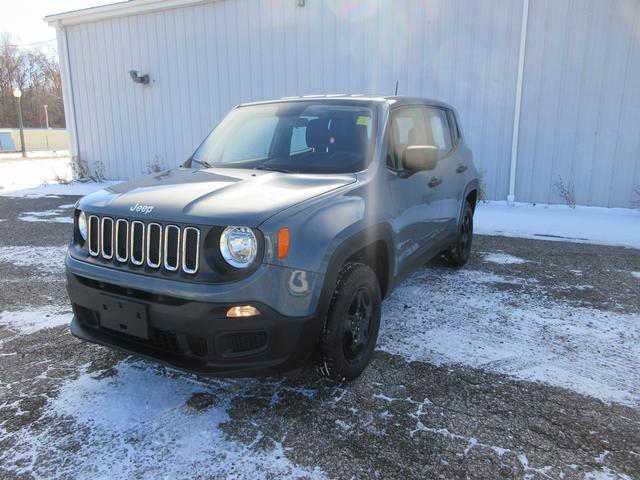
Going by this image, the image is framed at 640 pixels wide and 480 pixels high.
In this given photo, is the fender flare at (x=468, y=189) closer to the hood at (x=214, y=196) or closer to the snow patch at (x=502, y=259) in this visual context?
the snow patch at (x=502, y=259)

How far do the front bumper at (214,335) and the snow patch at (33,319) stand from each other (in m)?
1.61

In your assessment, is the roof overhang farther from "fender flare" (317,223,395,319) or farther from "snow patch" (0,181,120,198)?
"fender flare" (317,223,395,319)

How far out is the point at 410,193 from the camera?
3465mm

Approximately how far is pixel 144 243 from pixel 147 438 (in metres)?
0.97

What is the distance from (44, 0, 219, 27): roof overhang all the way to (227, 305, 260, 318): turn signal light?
10209 mm

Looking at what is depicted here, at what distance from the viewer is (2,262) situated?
219 inches

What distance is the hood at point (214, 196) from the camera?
2.30m

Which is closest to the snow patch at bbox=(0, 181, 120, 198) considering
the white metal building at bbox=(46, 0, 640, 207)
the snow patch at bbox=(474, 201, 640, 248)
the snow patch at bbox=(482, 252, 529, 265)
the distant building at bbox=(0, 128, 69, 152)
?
the white metal building at bbox=(46, 0, 640, 207)

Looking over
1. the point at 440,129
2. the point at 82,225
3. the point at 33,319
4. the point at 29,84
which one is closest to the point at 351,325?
the point at 82,225

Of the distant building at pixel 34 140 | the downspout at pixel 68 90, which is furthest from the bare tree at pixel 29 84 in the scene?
the downspout at pixel 68 90

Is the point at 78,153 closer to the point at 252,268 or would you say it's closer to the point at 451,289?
the point at 451,289

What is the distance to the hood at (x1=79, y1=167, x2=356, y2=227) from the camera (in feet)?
7.56

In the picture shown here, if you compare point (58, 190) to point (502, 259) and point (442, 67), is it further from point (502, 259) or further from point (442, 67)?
point (502, 259)

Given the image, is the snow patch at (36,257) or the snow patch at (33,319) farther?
the snow patch at (36,257)
